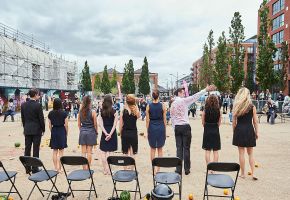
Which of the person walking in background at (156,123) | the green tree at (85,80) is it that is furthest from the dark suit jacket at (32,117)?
the green tree at (85,80)

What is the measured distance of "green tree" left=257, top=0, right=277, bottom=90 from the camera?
33906mm

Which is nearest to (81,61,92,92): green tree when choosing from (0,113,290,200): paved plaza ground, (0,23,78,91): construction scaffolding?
(0,23,78,91): construction scaffolding

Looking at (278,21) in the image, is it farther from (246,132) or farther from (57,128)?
(57,128)

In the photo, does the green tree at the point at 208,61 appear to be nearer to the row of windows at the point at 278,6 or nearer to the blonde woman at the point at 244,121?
the row of windows at the point at 278,6

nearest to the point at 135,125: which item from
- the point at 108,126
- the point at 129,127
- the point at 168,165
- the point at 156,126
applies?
the point at 129,127

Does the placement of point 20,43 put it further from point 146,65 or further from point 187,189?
point 146,65

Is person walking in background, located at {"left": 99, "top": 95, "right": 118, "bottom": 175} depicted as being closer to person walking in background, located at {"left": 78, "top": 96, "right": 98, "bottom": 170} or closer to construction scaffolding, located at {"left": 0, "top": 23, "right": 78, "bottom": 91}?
person walking in background, located at {"left": 78, "top": 96, "right": 98, "bottom": 170}

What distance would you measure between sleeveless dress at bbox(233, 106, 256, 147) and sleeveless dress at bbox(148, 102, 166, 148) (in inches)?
67.7

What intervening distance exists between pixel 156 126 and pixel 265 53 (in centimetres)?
3046

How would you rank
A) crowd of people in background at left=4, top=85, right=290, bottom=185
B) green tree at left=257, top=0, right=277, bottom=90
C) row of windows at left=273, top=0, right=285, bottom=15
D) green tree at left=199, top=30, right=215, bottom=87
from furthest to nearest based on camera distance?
1. green tree at left=199, top=30, right=215, bottom=87
2. row of windows at left=273, top=0, right=285, bottom=15
3. green tree at left=257, top=0, right=277, bottom=90
4. crowd of people in background at left=4, top=85, right=290, bottom=185

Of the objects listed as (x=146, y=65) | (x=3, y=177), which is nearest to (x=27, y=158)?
(x=3, y=177)

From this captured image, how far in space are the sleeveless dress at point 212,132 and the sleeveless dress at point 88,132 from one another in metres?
2.64

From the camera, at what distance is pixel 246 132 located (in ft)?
22.1

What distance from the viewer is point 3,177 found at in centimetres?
550
